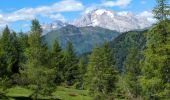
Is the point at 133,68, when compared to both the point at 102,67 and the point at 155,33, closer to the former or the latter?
the point at 102,67

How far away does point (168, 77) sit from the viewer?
131 ft

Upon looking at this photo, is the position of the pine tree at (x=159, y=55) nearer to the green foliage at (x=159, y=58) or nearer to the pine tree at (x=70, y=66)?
the green foliage at (x=159, y=58)

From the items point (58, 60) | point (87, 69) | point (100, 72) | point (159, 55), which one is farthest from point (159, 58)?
point (58, 60)

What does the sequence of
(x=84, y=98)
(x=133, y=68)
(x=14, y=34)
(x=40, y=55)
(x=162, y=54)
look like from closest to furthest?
(x=162, y=54) → (x=40, y=55) → (x=84, y=98) → (x=133, y=68) → (x=14, y=34)

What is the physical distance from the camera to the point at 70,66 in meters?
134

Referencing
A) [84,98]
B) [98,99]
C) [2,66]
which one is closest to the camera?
[2,66]

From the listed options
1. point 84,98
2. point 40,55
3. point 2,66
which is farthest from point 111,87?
point 2,66

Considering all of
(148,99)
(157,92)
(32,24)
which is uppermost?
(32,24)

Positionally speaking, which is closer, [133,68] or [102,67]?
[102,67]

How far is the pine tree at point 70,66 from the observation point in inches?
5169

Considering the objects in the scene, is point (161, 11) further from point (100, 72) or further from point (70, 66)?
point (70, 66)

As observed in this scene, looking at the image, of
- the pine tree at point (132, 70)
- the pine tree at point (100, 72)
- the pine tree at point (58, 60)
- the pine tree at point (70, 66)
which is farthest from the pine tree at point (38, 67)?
the pine tree at point (70, 66)

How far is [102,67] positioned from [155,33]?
134 feet

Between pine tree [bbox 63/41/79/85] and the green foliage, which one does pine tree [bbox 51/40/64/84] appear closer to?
pine tree [bbox 63/41/79/85]
